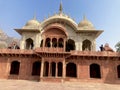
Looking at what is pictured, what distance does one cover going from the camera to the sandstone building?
742 inches

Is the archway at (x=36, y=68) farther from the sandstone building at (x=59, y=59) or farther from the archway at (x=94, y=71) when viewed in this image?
the archway at (x=94, y=71)

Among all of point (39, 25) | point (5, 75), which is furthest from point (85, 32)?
point (5, 75)

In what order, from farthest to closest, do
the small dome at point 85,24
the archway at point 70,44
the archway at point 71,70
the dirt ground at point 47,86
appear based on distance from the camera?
1. the archway at point 70,44
2. the small dome at point 85,24
3. the archway at point 71,70
4. the dirt ground at point 47,86

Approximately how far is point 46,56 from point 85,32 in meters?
7.67

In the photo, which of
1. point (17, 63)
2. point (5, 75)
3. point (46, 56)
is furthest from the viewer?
point (17, 63)

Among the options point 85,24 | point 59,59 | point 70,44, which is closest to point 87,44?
point 70,44

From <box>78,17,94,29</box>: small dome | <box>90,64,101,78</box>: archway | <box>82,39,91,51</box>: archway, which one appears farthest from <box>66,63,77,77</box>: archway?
<box>78,17,94,29</box>: small dome

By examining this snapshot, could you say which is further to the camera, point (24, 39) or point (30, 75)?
point (24, 39)

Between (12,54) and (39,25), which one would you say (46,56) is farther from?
(39,25)

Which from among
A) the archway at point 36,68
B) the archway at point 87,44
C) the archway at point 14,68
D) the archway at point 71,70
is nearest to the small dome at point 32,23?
the archway at point 14,68

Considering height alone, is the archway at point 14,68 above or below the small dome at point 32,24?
below

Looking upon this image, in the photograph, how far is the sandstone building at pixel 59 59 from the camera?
18844mm

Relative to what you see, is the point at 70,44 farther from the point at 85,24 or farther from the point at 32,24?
the point at 32,24

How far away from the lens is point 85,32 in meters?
23.6
